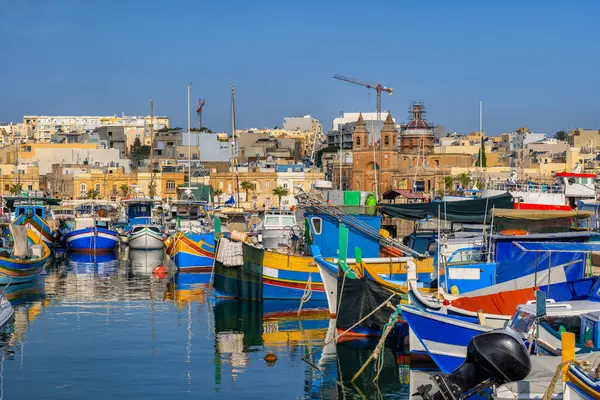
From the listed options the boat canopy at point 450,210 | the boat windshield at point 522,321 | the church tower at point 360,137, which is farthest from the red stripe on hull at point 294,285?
the church tower at point 360,137

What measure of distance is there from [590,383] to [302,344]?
12.8 meters

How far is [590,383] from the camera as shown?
11.7 m

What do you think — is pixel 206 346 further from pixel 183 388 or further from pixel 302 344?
pixel 183 388

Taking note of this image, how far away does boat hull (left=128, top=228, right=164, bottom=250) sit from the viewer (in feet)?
188

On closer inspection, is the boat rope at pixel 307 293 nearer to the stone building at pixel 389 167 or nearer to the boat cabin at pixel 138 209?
the boat cabin at pixel 138 209

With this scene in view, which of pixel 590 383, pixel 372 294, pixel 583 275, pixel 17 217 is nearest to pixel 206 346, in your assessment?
pixel 372 294

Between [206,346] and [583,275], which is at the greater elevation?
[583,275]

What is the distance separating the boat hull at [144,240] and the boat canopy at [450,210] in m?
27.9

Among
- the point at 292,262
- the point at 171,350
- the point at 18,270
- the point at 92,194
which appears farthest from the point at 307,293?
the point at 92,194

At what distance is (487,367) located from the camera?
34.0ft

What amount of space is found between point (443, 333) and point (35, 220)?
124 feet

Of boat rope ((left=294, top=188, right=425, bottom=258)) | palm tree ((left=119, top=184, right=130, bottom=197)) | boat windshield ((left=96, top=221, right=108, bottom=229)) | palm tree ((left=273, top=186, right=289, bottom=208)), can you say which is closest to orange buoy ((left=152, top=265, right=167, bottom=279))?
boat rope ((left=294, top=188, right=425, bottom=258))

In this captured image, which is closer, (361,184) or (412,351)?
(412,351)

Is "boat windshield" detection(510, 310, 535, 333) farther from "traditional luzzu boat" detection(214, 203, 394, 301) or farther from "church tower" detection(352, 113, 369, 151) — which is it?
"church tower" detection(352, 113, 369, 151)
